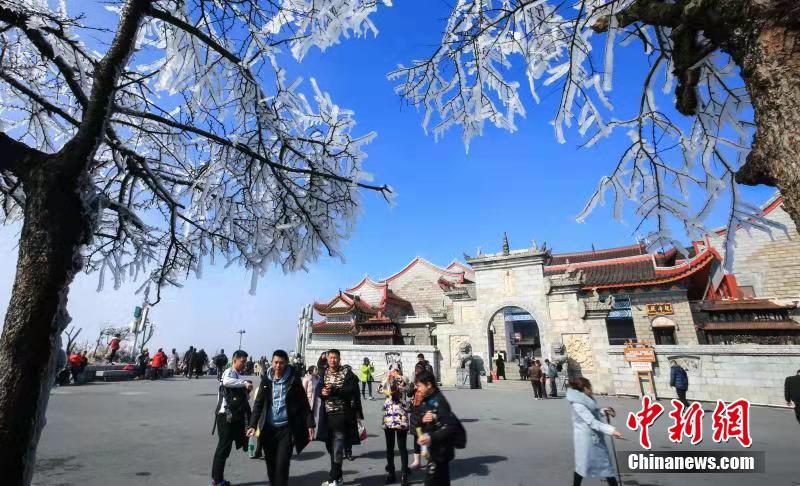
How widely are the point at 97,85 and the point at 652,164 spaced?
4737mm

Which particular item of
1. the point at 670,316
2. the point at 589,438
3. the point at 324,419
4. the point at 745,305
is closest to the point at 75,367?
the point at 324,419

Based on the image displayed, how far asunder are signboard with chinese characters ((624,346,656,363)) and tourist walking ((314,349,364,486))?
1429 centimetres

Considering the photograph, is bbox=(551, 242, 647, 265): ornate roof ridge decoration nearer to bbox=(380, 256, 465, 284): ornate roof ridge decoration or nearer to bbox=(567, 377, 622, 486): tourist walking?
bbox=(380, 256, 465, 284): ornate roof ridge decoration

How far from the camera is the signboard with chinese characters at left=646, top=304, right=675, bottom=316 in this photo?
2180 centimetres

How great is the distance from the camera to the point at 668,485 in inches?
179

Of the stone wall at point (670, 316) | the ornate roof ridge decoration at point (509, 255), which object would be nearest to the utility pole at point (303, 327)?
the ornate roof ridge decoration at point (509, 255)

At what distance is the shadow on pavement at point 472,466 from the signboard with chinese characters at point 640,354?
12.2 metres

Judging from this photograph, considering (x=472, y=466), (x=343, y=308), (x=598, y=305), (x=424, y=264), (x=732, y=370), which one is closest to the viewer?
(x=472, y=466)

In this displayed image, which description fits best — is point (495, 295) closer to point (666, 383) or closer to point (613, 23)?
point (666, 383)

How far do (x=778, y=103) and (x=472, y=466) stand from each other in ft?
17.0

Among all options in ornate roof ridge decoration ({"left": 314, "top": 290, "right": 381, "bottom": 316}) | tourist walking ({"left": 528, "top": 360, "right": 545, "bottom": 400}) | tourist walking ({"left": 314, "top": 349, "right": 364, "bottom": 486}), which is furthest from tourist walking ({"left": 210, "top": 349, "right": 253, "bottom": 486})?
ornate roof ridge decoration ({"left": 314, "top": 290, "right": 381, "bottom": 316})

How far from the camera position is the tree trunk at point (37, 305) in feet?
7.25

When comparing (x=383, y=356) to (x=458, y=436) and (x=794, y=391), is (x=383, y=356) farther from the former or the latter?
(x=458, y=436)

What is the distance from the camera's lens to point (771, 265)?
877 inches
